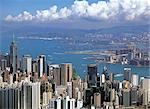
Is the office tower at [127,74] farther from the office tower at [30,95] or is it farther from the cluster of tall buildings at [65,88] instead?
the office tower at [30,95]

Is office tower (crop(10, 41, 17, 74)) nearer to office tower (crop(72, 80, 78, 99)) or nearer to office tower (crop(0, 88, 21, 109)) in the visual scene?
office tower (crop(0, 88, 21, 109))

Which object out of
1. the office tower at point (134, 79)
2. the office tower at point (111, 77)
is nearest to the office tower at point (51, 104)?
the office tower at point (111, 77)

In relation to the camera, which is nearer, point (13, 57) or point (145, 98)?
point (145, 98)

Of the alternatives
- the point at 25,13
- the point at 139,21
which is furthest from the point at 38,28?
the point at 139,21

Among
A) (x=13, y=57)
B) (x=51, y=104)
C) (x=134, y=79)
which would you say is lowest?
(x=51, y=104)

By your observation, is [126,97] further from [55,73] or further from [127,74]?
[55,73]

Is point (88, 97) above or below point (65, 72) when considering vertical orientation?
below

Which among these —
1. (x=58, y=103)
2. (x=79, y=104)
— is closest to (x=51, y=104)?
(x=58, y=103)
